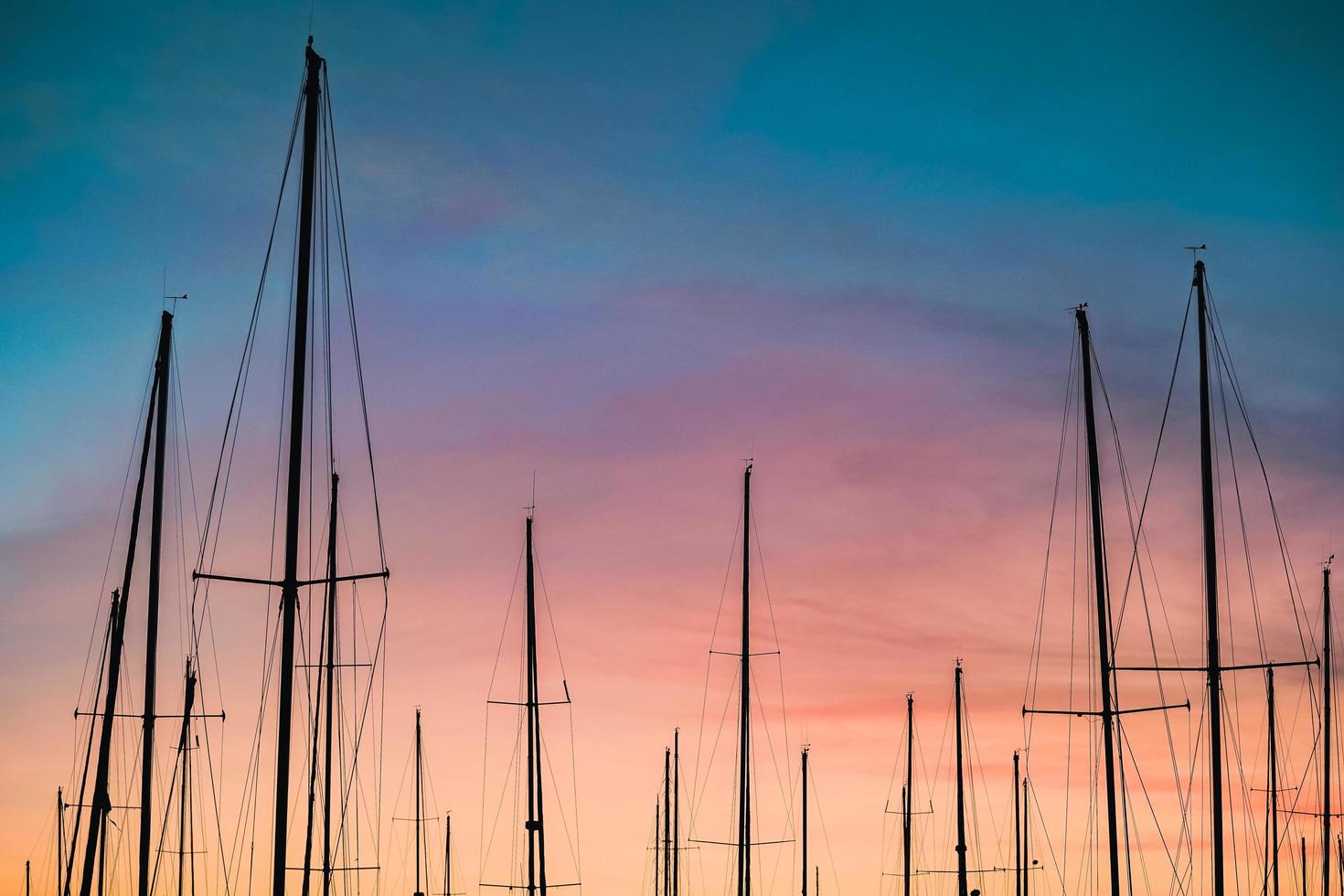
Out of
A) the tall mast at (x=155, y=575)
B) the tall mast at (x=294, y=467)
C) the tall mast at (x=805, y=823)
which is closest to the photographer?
the tall mast at (x=294, y=467)

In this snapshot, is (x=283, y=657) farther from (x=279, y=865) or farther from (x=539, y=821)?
(x=539, y=821)

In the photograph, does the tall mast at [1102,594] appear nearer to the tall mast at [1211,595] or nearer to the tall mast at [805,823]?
the tall mast at [1211,595]

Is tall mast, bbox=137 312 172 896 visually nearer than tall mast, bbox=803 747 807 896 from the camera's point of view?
Yes

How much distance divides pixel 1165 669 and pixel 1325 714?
2153 cm

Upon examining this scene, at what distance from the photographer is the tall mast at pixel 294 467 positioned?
22.8 m

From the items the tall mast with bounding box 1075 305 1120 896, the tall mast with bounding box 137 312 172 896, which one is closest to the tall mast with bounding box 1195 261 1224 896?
the tall mast with bounding box 1075 305 1120 896

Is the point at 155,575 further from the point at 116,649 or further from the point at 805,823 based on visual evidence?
the point at 805,823

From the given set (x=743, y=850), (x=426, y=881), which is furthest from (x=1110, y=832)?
(x=426, y=881)

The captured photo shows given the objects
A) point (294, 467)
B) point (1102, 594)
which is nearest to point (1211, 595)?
point (1102, 594)

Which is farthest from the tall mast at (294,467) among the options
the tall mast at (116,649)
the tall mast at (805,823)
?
the tall mast at (805,823)

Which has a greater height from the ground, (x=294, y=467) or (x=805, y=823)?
(x=294, y=467)

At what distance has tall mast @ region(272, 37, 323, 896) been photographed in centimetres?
2284

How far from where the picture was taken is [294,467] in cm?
2380

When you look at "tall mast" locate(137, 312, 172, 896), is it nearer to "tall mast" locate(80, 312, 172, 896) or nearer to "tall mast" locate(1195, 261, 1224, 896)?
"tall mast" locate(80, 312, 172, 896)
